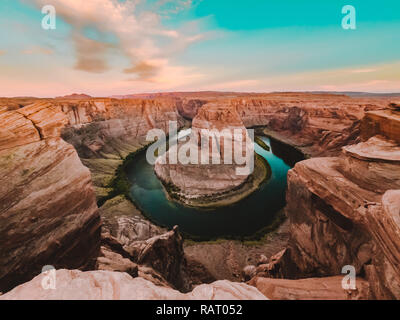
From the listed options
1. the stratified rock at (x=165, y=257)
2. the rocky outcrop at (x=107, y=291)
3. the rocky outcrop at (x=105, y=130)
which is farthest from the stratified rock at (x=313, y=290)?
the rocky outcrop at (x=105, y=130)

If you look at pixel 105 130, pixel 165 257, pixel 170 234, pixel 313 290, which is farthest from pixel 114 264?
pixel 105 130

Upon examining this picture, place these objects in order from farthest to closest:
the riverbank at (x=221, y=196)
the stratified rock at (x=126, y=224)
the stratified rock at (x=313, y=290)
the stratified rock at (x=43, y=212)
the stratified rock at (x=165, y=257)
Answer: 1. the riverbank at (x=221, y=196)
2. the stratified rock at (x=126, y=224)
3. the stratified rock at (x=165, y=257)
4. the stratified rock at (x=43, y=212)
5. the stratified rock at (x=313, y=290)

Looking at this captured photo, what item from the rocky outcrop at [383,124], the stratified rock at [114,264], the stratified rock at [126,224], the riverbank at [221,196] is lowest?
the stratified rock at [126,224]

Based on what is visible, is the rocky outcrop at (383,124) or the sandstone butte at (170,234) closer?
the sandstone butte at (170,234)

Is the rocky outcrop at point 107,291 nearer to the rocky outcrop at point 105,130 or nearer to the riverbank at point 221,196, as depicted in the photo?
the riverbank at point 221,196

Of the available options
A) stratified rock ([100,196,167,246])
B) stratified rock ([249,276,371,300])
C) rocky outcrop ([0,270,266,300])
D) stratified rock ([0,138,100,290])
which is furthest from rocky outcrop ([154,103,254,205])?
rocky outcrop ([0,270,266,300])
